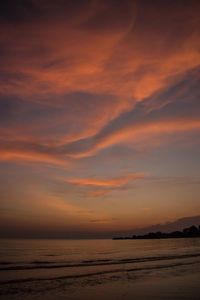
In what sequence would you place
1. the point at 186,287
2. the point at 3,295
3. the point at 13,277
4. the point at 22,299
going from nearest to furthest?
the point at 22,299 → the point at 3,295 → the point at 186,287 → the point at 13,277

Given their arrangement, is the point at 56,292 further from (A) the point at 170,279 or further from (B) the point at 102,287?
(A) the point at 170,279

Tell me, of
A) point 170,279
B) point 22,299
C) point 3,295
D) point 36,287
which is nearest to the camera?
point 22,299

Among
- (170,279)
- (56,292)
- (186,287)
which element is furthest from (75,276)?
(186,287)

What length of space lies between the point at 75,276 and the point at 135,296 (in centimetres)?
933

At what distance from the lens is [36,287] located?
17375 mm

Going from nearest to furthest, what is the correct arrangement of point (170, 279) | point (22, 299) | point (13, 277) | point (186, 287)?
point (22, 299)
point (186, 287)
point (170, 279)
point (13, 277)

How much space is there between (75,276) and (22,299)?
29.3 ft

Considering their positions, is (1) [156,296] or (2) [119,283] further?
(2) [119,283]

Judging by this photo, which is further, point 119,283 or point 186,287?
point 119,283

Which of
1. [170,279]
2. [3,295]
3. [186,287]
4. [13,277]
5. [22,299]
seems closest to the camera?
[22,299]

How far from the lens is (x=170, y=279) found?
63.5 ft

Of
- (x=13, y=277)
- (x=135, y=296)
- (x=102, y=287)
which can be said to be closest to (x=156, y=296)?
(x=135, y=296)

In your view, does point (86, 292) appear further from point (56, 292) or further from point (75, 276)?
point (75, 276)

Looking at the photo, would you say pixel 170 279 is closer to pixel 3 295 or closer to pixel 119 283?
pixel 119 283
